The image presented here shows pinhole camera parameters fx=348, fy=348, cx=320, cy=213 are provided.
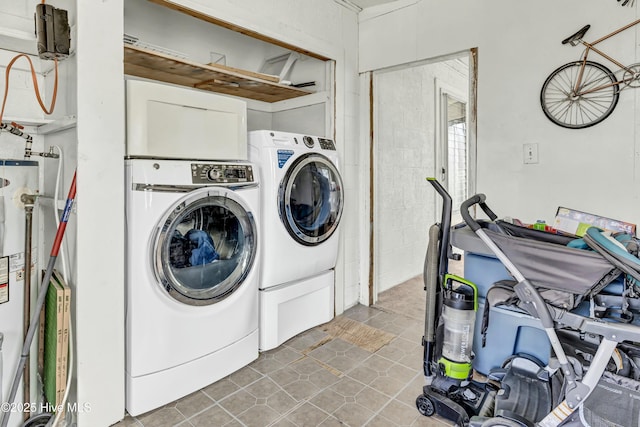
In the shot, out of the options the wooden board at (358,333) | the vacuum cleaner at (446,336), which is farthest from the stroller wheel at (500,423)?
the wooden board at (358,333)

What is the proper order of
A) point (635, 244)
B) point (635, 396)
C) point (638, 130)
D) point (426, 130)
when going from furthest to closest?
point (426, 130)
point (638, 130)
point (635, 244)
point (635, 396)

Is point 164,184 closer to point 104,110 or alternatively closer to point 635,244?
point 104,110

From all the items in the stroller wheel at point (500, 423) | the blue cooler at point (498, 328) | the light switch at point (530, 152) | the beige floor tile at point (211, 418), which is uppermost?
the light switch at point (530, 152)

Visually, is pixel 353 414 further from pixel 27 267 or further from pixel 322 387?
pixel 27 267

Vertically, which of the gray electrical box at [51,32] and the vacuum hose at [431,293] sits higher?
the gray electrical box at [51,32]

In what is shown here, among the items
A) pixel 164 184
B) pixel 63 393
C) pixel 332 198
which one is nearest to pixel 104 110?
pixel 164 184

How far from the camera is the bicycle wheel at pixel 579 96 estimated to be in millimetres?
1984

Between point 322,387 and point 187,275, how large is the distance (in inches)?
37.5

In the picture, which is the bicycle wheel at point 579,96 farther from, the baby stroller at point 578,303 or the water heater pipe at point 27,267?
the water heater pipe at point 27,267

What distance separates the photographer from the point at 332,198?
8.63ft

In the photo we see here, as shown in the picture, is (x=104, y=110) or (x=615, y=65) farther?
(x=615, y=65)

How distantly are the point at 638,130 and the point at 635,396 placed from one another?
142 centimetres

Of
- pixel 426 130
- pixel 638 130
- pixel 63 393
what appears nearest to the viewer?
pixel 63 393

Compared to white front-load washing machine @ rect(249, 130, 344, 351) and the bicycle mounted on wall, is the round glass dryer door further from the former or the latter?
the bicycle mounted on wall
